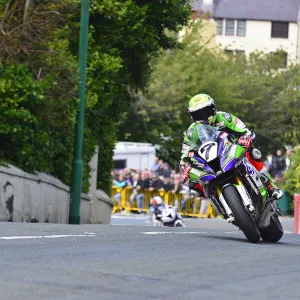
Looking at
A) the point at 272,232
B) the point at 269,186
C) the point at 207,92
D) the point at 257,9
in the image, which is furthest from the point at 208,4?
the point at 269,186

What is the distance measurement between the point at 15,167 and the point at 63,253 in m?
9.79

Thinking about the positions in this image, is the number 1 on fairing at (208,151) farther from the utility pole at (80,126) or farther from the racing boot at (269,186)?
the utility pole at (80,126)

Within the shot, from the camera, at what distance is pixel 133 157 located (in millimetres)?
47375

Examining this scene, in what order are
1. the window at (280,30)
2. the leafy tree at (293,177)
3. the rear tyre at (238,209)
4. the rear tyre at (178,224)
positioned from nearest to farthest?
the rear tyre at (238,209)
the leafy tree at (293,177)
the rear tyre at (178,224)
the window at (280,30)

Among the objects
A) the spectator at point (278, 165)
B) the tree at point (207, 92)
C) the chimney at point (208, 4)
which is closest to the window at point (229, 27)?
the chimney at point (208, 4)

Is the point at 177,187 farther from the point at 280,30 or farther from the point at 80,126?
the point at 280,30

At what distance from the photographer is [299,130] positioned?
25766 mm

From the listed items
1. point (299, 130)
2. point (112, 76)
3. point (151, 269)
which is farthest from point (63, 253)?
point (299, 130)

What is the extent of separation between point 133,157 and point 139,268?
1525 inches

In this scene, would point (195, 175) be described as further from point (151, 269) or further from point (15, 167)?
point (15, 167)

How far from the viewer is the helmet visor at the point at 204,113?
12680 millimetres

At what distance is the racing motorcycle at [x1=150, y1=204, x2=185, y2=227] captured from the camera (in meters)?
28.4

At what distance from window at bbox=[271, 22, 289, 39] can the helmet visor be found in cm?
8284

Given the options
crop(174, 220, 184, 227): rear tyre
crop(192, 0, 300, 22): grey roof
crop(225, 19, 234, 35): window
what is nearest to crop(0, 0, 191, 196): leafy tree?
crop(174, 220, 184, 227): rear tyre
